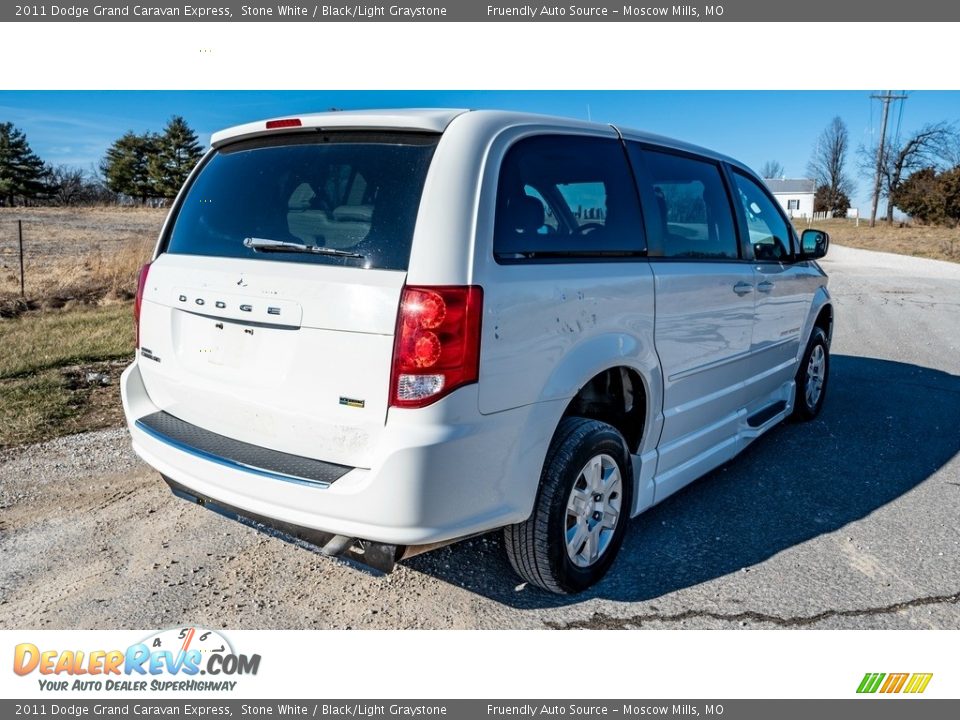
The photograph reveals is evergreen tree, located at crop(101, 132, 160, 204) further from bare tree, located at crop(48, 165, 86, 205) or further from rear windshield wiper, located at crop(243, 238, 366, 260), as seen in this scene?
rear windshield wiper, located at crop(243, 238, 366, 260)

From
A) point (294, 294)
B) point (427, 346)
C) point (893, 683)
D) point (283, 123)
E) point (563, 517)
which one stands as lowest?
point (893, 683)

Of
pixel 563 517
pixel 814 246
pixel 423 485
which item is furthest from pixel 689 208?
pixel 423 485

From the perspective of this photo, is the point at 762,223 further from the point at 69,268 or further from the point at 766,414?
the point at 69,268

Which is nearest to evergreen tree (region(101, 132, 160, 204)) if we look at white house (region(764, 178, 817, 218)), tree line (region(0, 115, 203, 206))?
tree line (region(0, 115, 203, 206))

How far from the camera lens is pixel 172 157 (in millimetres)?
52031

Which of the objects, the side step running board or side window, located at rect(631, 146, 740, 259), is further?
the side step running board

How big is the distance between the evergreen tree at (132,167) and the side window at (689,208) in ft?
187

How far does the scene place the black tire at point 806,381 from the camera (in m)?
5.44

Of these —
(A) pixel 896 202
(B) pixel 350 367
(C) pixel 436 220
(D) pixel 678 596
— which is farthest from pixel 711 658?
(A) pixel 896 202

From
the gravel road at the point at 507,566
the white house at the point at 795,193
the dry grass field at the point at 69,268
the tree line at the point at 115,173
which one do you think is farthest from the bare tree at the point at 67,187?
the white house at the point at 795,193

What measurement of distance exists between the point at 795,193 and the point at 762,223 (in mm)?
99025

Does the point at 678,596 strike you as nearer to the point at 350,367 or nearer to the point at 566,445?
the point at 566,445

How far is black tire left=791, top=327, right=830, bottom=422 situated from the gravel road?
0.63 metres

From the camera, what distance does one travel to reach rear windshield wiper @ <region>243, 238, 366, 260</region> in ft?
8.45
